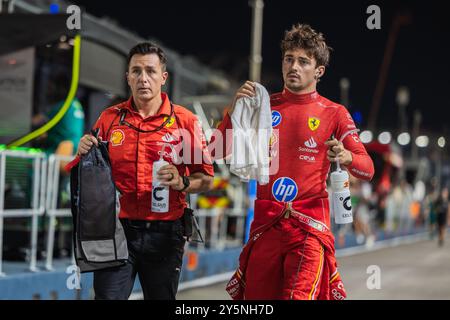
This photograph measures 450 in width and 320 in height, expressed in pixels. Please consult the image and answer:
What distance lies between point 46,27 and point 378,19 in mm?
4032

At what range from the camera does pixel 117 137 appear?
5551 mm

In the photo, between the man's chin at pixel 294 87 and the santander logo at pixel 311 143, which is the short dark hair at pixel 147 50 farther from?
the santander logo at pixel 311 143

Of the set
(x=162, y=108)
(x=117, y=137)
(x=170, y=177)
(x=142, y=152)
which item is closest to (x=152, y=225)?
(x=170, y=177)

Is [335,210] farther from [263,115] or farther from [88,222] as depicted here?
[88,222]

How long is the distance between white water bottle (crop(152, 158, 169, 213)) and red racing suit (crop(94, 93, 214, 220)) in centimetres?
3

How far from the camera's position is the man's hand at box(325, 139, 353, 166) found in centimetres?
521

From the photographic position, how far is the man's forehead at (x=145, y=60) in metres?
5.48

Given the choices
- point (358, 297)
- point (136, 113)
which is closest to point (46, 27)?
point (136, 113)

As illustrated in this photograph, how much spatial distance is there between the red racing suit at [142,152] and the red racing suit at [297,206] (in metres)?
0.29

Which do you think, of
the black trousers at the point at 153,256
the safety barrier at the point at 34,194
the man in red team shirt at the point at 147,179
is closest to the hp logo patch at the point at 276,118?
the man in red team shirt at the point at 147,179

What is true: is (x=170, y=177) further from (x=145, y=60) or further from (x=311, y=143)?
(x=311, y=143)

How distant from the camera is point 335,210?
5.46 m

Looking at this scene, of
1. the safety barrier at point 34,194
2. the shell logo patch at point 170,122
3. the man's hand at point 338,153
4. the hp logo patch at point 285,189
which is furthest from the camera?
the safety barrier at point 34,194

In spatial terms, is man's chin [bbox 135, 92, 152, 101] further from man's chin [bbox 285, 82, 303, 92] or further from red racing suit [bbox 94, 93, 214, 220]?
man's chin [bbox 285, 82, 303, 92]
